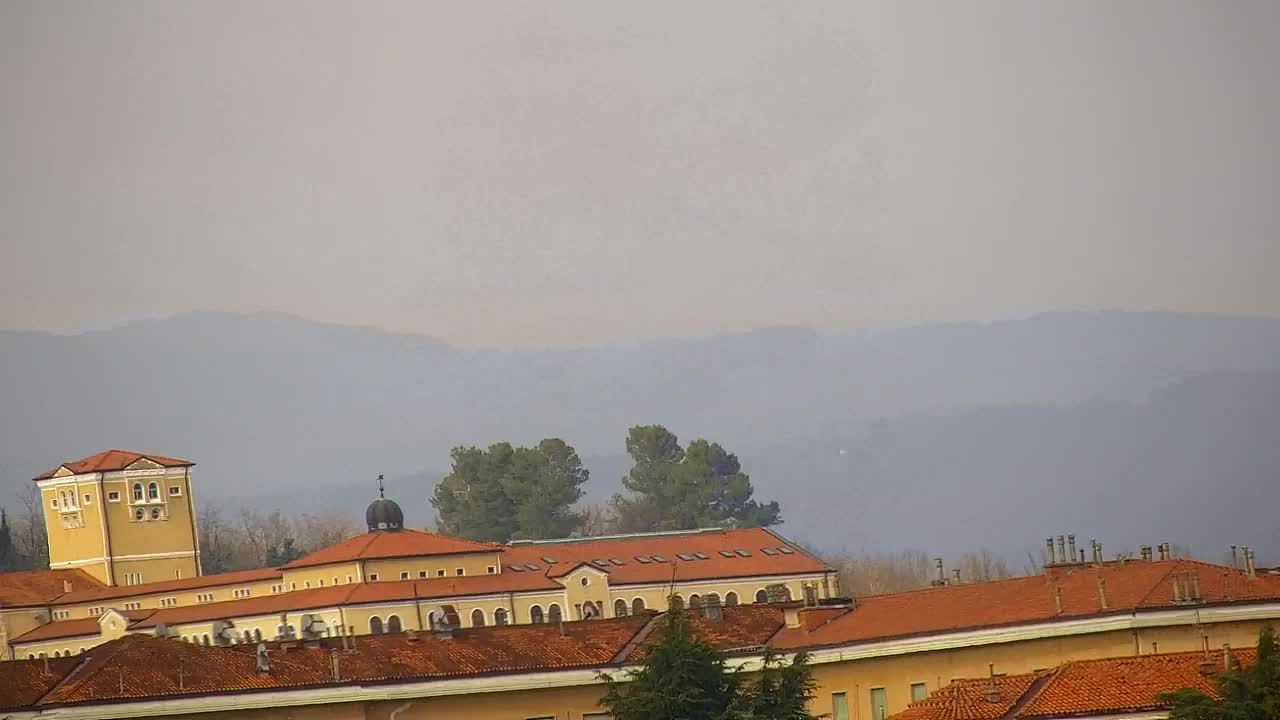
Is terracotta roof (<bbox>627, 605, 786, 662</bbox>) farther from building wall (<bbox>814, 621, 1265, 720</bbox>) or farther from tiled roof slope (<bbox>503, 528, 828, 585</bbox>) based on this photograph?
tiled roof slope (<bbox>503, 528, 828, 585</bbox>)

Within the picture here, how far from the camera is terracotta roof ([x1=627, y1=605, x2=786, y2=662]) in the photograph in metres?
65.9

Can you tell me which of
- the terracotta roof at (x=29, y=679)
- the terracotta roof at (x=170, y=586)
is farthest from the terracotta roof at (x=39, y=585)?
the terracotta roof at (x=29, y=679)

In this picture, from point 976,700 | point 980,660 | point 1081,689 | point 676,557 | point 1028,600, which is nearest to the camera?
point 1081,689

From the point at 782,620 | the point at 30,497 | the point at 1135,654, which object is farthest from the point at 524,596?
the point at 30,497

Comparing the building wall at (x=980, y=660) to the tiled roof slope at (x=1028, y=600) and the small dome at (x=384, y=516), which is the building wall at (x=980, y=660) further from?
the small dome at (x=384, y=516)

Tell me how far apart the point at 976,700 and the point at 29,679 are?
2062cm

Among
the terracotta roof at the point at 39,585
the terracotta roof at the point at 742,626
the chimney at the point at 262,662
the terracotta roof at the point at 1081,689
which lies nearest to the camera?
the terracotta roof at the point at 1081,689

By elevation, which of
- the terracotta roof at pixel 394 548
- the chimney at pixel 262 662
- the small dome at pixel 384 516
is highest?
the small dome at pixel 384 516

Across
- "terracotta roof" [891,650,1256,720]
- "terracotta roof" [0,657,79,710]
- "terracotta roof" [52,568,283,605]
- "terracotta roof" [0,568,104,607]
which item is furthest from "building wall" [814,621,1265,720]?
"terracotta roof" [0,568,104,607]

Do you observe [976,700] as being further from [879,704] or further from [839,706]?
[839,706]

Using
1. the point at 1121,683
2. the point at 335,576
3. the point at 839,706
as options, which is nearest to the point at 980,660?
the point at 839,706

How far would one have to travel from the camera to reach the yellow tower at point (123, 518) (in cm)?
11431

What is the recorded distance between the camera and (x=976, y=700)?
2041 inches

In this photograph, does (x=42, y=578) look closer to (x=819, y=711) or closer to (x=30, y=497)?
(x=819, y=711)
